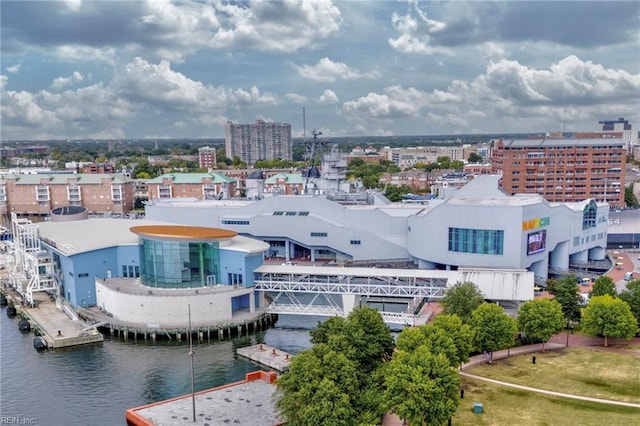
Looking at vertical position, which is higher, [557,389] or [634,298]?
[634,298]

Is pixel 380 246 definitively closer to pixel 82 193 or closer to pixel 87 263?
pixel 87 263

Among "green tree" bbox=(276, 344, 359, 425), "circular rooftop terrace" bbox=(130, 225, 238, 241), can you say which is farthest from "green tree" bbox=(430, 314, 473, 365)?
"circular rooftop terrace" bbox=(130, 225, 238, 241)

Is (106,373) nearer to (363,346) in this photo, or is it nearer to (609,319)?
(363,346)

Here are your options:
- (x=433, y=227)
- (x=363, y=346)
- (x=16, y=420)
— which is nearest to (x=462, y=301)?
(x=363, y=346)

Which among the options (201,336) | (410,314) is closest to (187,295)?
(201,336)

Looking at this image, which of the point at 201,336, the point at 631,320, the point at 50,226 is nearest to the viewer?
the point at 631,320

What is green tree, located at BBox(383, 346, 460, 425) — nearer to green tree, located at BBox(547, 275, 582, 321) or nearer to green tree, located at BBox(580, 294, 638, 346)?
green tree, located at BBox(580, 294, 638, 346)
